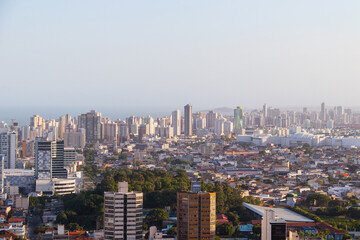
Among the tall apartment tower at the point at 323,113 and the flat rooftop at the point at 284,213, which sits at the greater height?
the tall apartment tower at the point at 323,113

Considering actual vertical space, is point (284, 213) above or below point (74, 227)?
above

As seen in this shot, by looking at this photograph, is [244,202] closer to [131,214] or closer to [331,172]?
[131,214]

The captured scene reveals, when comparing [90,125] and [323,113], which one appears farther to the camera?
[323,113]

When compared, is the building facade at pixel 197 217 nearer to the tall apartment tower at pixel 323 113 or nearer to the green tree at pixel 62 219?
the green tree at pixel 62 219

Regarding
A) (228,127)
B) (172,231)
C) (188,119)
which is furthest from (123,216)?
(228,127)

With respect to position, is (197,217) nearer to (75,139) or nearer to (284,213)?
(284,213)

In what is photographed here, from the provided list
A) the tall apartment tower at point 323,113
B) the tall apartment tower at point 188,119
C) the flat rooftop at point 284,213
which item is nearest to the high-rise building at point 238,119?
the tall apartment tower at point 188,119

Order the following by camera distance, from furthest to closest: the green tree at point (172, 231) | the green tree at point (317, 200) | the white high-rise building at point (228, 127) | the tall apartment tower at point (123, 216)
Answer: the white high-rise building at point (228, 127)
the green tree at point (317, 200)
the green tree at point (172, 231)
the tall apartment tower at point (123, 216)
